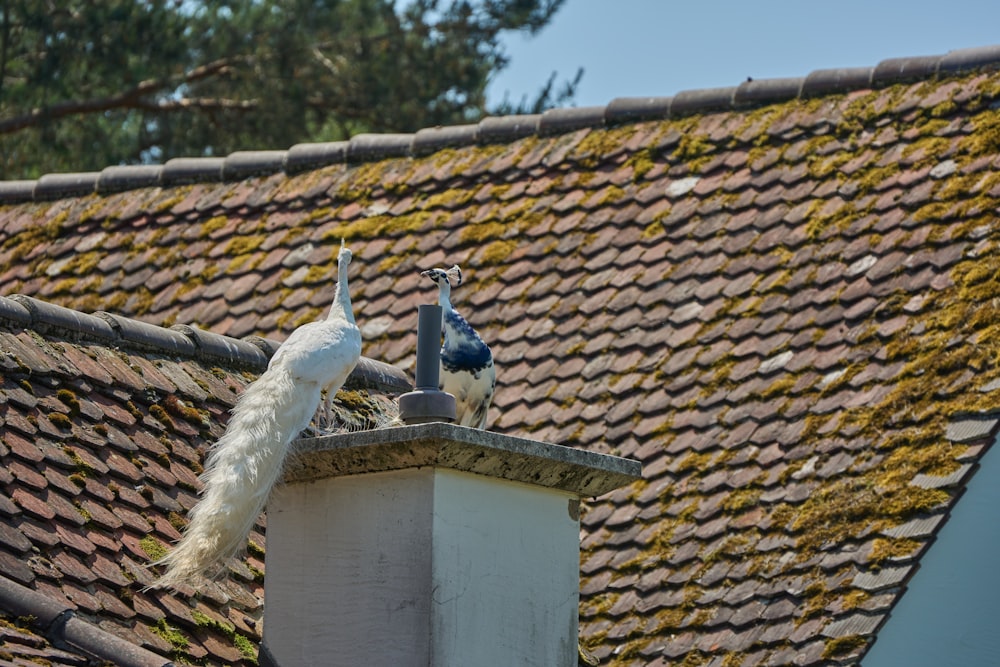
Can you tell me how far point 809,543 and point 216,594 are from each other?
3.21 metres

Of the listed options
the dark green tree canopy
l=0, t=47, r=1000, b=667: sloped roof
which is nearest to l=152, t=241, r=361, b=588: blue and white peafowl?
l=0, t=47, r=1000, b=667: sloped roof

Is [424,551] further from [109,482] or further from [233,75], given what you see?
[233,75]

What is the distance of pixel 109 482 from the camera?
5977 millimetres

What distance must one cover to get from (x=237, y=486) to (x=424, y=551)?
66 centimetres

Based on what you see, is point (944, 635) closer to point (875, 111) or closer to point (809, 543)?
point (809, 543)

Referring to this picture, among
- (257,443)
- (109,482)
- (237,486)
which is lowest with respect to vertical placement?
(109,482)

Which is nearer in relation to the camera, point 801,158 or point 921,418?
point 921,418

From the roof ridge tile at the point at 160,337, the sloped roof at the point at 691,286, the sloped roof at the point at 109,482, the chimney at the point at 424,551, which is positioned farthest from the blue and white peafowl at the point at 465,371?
the sloped roof at the point at 691,286

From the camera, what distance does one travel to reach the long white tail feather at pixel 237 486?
210 inches

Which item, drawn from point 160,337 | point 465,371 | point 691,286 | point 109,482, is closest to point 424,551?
point 465,371

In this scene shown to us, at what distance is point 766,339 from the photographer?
9133 millimetres

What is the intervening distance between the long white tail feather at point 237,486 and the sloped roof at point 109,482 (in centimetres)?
21

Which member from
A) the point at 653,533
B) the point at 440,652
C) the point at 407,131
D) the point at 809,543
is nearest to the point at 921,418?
the point at 809,543

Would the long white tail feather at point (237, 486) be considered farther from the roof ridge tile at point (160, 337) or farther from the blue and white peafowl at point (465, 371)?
the roof ridge tile at point (160, 337)
